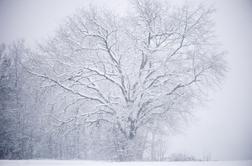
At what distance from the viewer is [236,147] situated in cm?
3859

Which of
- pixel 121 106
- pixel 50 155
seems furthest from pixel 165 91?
pixel 50 155

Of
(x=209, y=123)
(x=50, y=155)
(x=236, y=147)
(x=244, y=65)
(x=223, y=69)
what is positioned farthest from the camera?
(x=244, y=65)

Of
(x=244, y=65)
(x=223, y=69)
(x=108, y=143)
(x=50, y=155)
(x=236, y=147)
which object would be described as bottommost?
(x=236, y=147)

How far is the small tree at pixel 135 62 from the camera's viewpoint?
14031 mm

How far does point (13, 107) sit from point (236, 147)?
110 ft

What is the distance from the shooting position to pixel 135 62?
49.1 ft

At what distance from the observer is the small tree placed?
14031 mm

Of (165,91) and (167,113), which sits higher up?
(165,91)

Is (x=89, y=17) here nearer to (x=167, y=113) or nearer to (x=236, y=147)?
(x=167, y=113)

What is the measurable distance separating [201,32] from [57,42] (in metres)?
8.71

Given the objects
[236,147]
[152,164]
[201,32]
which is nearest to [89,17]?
[201,32]

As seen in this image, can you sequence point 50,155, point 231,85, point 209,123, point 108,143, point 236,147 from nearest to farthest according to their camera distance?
point 108,143, point 50,155, point 236,147, point 209,123, point 231,85

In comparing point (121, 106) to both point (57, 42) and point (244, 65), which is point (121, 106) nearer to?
point (57, 42)

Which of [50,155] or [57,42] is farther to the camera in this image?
[50,155]
